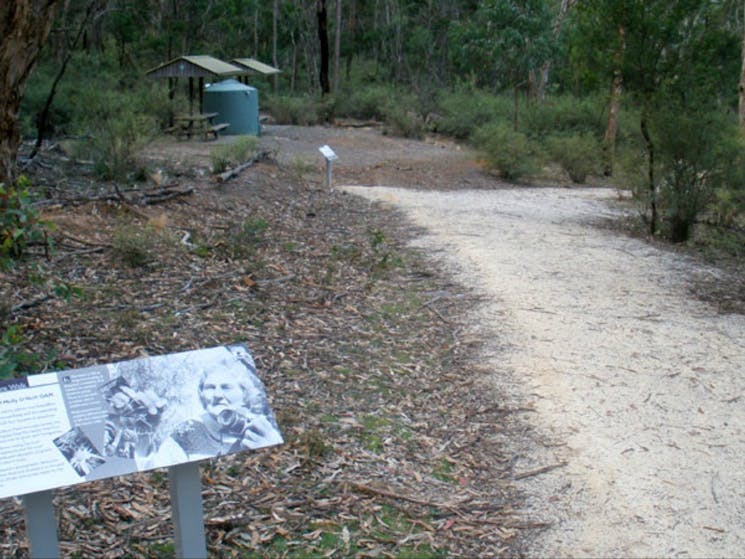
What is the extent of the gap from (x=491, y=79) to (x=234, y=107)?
1661cm

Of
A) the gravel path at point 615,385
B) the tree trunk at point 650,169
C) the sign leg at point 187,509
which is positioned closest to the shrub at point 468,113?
the tree trunk at point 650,169

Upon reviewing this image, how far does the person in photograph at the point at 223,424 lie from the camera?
10.6ft

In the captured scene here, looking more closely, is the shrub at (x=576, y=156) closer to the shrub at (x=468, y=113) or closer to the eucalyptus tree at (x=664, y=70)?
the eucalyptus tree at (x=664, y=70)

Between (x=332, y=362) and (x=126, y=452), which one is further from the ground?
(x=126, y=452)

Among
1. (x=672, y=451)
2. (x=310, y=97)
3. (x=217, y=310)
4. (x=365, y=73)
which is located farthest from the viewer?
(x=365, y=73)

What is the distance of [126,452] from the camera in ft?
10.4

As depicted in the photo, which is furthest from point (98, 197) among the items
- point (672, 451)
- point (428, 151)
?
point (428, 151)

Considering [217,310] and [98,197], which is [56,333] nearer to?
[217,310]

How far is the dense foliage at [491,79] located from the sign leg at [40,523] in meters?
9.03

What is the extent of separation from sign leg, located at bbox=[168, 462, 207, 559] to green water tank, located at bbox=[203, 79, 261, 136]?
21.6m

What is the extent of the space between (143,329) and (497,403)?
2.46 m

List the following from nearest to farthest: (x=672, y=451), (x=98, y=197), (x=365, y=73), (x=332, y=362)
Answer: (x=672, y=451), (x=332, y=362), (x=98, y=197), (x=365, y=73)

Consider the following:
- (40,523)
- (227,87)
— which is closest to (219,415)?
(40,523)

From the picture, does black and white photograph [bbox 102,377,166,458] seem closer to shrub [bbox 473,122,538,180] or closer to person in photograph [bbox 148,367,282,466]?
person in photograph [bbox 148,367,282,466]
